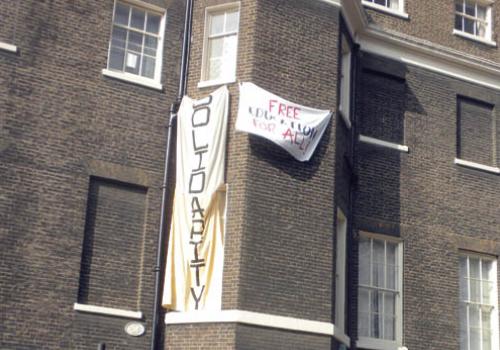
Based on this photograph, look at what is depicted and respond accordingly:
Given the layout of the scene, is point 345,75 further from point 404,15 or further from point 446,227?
point 446,227

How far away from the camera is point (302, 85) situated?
691 inches

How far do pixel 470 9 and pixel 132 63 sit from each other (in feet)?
33.2

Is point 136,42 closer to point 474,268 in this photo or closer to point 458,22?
point 458,22

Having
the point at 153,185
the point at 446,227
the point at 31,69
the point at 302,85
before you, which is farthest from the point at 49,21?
the point at 446,227

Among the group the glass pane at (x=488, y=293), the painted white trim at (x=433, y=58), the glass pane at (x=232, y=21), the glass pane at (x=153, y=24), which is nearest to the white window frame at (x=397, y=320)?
the glass pane at (x=488, y=293)

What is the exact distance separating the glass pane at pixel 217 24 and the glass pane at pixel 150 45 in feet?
3.88

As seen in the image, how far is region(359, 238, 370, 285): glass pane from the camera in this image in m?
19.4

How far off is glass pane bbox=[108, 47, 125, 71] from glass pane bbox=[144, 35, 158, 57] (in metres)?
0.54

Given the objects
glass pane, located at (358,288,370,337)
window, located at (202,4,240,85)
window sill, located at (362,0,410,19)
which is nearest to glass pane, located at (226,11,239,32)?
window, located at (202,4,240,85)

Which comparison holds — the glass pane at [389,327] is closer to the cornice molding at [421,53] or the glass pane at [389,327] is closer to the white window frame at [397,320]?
the white window frame at [397,320]

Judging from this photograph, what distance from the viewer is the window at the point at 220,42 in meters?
17.8

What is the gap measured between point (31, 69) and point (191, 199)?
Result: 152 inches

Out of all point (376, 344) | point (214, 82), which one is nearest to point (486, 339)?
point (376, 344)

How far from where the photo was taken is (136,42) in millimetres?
17875
